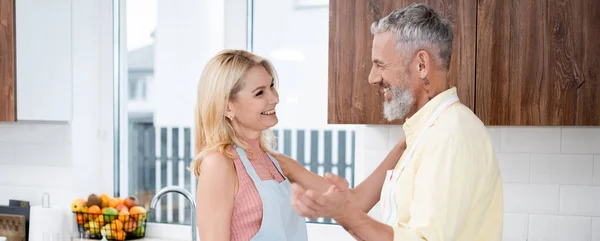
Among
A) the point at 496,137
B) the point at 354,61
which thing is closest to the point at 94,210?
the point at 354,61

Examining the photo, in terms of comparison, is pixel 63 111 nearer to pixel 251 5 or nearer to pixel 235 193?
pixel 251 5

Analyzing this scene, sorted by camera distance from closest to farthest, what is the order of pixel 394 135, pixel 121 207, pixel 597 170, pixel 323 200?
pixel 323 200 → pixel 597 170 → pixel 394 135 → pixel 121 207

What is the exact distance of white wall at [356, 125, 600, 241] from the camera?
2.34 m

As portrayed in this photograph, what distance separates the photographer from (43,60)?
2.83m

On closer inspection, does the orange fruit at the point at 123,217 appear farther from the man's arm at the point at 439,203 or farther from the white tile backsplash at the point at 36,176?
the man's arm at the point at 439,203

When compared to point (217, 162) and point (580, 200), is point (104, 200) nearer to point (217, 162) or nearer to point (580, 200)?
point (217, 162)

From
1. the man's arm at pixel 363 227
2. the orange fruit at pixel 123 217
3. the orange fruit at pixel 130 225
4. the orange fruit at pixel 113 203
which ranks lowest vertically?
the orange fruit at pixel 130 225

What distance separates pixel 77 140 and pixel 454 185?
7.33 feet

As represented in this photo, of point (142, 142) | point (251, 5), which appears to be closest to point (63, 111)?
point (142, 142)

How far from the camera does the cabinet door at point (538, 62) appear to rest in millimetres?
1973

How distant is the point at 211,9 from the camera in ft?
9.65

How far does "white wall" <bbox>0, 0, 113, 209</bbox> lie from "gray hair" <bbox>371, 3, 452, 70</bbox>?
77.4 inches

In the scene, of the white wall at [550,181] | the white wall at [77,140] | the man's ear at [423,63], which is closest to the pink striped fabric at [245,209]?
the man's ear at [423,63]

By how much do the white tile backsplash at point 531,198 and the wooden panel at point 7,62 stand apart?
2135mm
